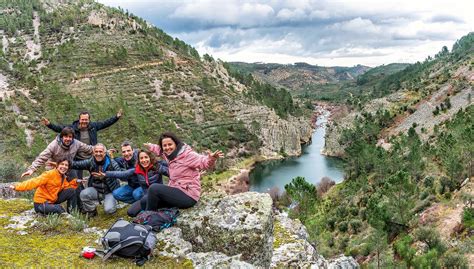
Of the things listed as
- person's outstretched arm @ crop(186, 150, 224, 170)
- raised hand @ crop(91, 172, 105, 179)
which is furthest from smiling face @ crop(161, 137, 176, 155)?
raised hand @ crop(91, 172, 105, 179)

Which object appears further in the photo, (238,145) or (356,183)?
(238,145)

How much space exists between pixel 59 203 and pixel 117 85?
67491 mm

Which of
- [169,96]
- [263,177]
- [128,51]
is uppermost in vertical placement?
[128,51]

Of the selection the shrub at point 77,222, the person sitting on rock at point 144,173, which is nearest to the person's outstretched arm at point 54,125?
the person sitting on rock at point 144,173

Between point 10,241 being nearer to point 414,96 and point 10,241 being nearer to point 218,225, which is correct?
point 218,225

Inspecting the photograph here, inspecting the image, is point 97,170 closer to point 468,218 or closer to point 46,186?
point 46,186

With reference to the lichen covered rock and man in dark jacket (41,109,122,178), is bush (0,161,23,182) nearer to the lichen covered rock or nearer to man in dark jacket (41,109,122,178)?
man in dark jacket (41,109,122,178)

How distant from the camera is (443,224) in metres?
34.6

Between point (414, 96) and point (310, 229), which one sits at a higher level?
point (414, 96)

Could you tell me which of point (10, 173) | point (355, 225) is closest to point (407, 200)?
point (355, 225)

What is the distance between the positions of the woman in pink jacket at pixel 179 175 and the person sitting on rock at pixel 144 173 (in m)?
0.51

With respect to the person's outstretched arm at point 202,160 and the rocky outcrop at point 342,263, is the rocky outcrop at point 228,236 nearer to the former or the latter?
the person's outstretched arm at point 202,160

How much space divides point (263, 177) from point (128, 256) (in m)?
67.2

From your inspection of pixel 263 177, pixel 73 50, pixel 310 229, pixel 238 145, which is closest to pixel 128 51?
pixel 73 50
